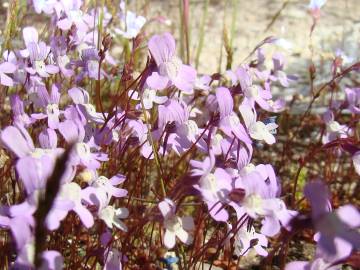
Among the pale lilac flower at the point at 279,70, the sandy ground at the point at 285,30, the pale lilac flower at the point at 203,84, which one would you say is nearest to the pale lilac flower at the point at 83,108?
the pale lilac flower at the point at 203,84

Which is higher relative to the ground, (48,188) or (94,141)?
Answer: (48,188)

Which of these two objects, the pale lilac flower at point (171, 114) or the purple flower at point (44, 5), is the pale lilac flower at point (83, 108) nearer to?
the pale lilac flower at point (171, 114)

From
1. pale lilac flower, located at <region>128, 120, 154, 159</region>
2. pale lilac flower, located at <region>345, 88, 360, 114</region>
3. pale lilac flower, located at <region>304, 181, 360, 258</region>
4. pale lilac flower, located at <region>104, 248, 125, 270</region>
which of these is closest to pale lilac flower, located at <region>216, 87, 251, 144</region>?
pale lilac flower, located at <region>128, 120, 154, 159</region>

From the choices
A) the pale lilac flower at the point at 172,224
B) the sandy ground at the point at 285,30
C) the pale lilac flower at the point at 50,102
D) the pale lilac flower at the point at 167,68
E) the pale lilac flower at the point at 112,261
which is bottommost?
the sandy ground at the point at 285,30

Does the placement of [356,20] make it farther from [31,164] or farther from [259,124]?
[31,164]

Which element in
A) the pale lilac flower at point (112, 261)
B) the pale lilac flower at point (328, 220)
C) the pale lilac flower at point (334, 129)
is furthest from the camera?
the pale lilac flower at point (334, 129)

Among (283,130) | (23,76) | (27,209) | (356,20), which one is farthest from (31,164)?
(356,20)

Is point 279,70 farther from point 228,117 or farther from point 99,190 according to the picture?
→ point 99,190

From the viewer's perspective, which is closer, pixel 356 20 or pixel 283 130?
pixel 283 130
